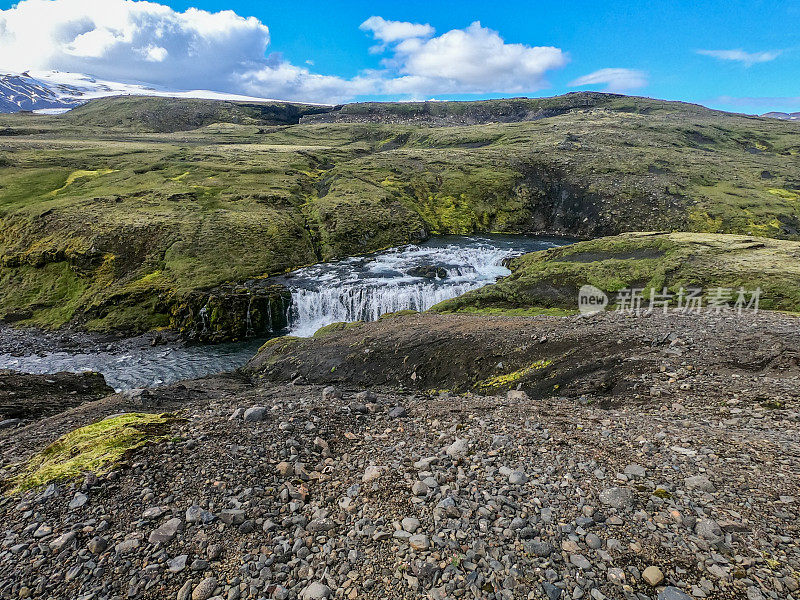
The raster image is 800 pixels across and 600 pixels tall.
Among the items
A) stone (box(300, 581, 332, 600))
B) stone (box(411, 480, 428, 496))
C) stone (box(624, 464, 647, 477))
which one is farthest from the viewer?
stone (box(624, 464, 647, 477))

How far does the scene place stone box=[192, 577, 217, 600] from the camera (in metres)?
5.86

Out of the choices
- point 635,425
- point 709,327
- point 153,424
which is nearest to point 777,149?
point 709,327

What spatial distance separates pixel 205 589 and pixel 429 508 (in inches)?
153

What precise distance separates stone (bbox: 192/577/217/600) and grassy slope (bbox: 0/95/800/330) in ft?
146

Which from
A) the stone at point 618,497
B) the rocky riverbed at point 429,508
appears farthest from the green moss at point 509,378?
the stone at point 618,497

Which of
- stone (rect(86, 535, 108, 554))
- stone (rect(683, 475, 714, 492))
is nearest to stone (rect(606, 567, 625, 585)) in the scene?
stone (rect(683, 475, 714, 492))

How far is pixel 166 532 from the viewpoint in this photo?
6898mm

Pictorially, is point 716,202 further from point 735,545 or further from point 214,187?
point 214,187

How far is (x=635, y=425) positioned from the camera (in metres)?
10.8

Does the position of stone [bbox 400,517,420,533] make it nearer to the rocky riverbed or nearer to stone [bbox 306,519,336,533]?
the rocky riverbed

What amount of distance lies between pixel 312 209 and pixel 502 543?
7161cm

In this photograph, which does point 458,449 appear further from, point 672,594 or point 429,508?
point 672,594

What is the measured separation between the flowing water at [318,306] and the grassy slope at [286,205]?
5127 mm

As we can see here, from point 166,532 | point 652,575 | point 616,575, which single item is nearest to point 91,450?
point 166,532
